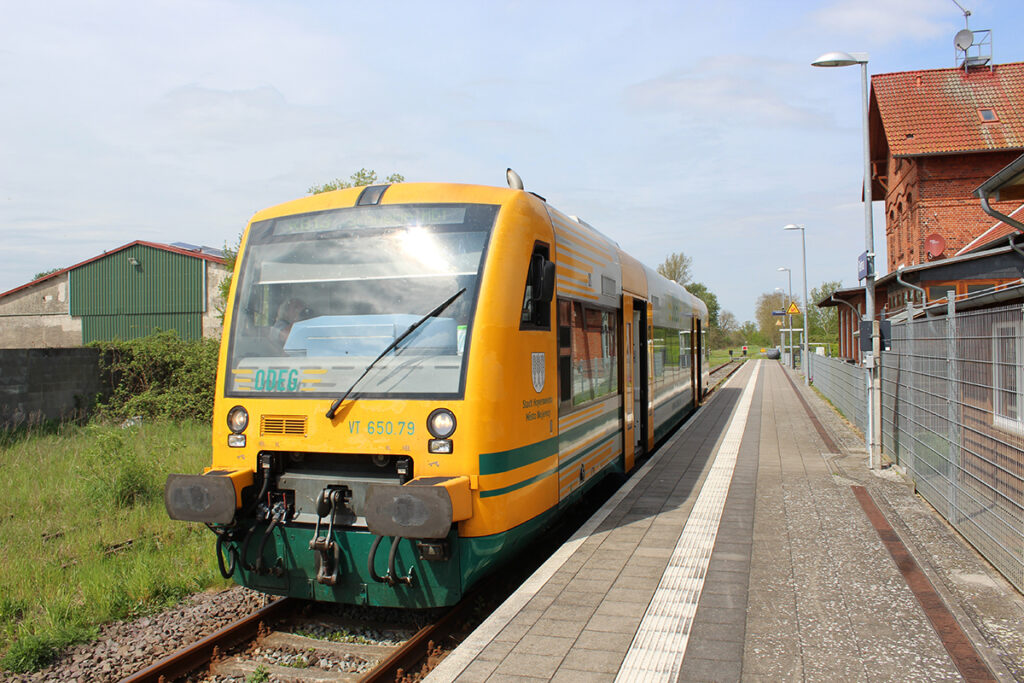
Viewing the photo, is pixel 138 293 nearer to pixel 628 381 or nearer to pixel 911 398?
pixel 628 381

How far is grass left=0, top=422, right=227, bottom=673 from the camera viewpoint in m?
5.34

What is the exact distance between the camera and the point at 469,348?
4934mm

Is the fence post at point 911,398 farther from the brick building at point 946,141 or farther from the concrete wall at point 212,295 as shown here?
the concrete wall at point 212,295

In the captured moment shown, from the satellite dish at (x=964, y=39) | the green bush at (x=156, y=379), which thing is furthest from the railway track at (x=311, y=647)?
the satellite dish at (x=964, y=39)

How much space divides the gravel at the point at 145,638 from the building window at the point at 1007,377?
18.1 feet

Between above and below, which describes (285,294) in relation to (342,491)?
above

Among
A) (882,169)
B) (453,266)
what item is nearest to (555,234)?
(453,266)

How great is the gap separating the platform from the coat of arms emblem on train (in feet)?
4.32

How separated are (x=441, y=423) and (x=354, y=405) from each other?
636 mm

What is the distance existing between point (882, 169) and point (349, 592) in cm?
3087

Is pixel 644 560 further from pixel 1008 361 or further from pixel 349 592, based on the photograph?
pixel 1008 361

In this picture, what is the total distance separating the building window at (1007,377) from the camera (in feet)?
16.0

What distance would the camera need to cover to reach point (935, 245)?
902 inches

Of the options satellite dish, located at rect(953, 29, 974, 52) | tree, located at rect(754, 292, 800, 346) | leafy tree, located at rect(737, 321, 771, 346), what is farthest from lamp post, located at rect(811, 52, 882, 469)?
leafy tree, located at rect(737, 321, 771, 346)
